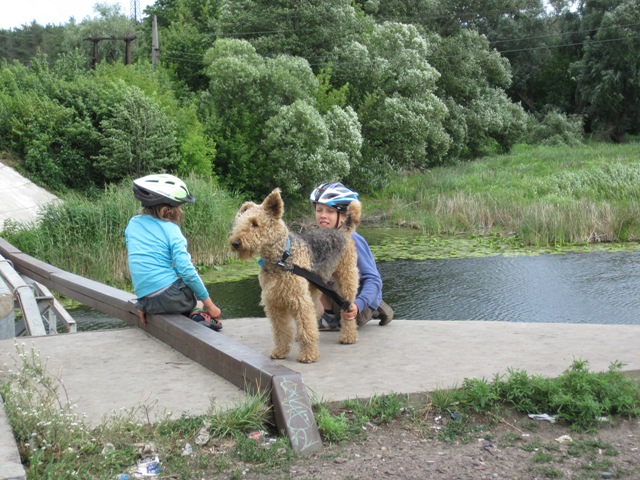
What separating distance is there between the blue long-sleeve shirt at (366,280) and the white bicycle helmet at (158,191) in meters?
1.46

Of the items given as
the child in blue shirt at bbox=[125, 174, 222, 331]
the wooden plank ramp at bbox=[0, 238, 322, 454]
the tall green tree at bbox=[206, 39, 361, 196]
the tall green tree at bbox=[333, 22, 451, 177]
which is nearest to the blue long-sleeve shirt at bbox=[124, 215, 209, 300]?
the child in blue shirt at bbox=[125, 174, 222, 331]

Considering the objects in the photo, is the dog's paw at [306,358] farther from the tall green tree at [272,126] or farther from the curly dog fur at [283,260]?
the tall green tree at [272,126]

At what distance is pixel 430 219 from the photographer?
22.2 meters

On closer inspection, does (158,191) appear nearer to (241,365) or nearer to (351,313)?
(351,313)

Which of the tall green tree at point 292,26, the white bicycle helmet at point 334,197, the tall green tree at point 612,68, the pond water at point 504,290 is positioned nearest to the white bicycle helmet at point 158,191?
the white bicycle helmet at point 334,197

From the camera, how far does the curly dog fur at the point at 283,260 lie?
523cm

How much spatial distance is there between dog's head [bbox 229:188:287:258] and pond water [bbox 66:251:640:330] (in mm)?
6712

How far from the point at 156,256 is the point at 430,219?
16.9m

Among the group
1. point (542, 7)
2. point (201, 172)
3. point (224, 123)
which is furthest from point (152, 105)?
point (542, 7)

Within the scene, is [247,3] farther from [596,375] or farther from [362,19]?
[596,375]

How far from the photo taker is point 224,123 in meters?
26.1

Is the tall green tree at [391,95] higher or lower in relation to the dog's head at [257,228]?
higher

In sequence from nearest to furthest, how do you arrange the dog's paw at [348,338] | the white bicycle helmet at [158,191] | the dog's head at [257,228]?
the dog's head at [257,228], the white bicycle helmet at [158,191], the dog's paw at [348,338]

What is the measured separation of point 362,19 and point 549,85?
24606mm
